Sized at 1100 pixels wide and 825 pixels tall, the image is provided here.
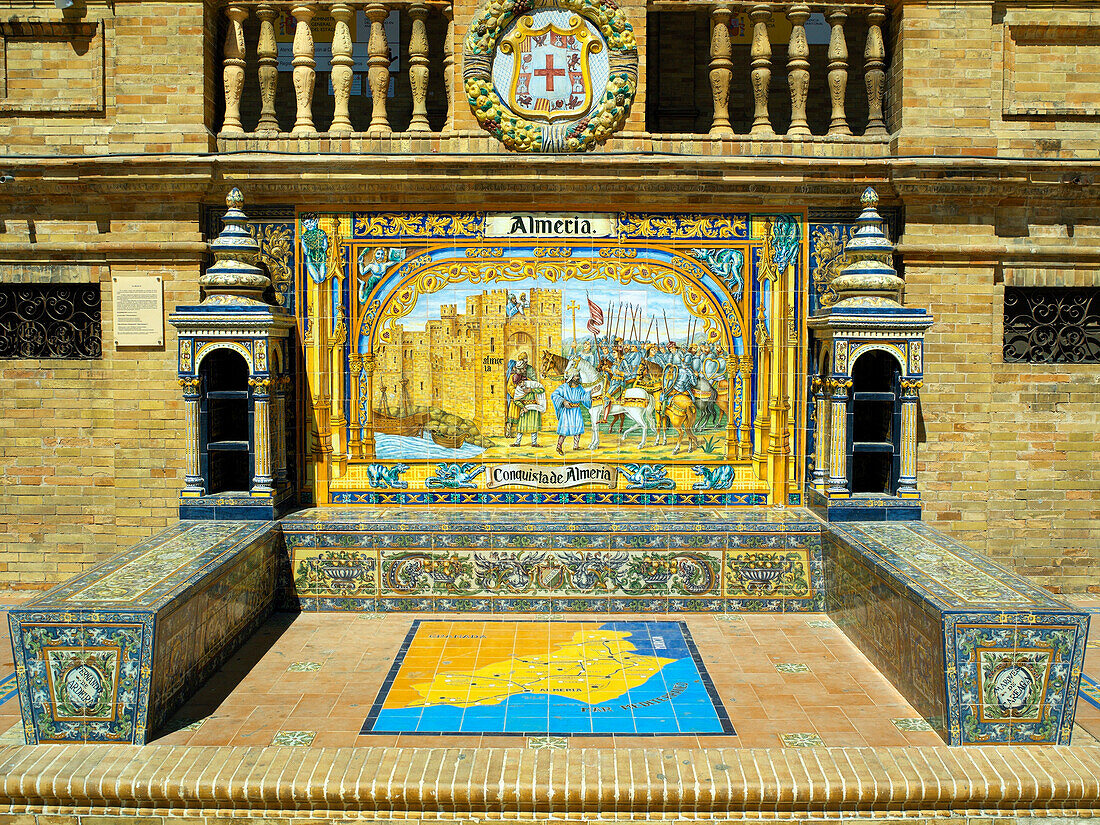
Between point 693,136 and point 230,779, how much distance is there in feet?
22.3

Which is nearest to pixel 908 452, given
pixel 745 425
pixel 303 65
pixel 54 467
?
pixel 745 425

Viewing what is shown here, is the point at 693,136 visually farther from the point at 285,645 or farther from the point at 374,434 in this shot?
the point at 285,645

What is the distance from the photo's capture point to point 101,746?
5.48 m

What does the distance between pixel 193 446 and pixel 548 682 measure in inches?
157

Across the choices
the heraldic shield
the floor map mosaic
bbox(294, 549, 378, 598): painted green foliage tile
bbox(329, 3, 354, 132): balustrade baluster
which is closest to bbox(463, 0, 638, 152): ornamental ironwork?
the heraldic shield

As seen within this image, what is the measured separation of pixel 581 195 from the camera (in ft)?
28.5

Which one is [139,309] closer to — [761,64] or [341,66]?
[341,66]

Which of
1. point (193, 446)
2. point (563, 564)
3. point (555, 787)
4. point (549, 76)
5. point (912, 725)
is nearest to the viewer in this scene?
point (555, 787)

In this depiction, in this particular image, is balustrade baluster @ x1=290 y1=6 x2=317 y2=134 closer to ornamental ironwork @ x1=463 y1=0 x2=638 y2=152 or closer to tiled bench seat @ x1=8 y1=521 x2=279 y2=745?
ornamental ironwork @ x1=463 y1=0 x2=638 y2=152

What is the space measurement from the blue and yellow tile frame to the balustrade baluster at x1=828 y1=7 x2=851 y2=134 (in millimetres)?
1056

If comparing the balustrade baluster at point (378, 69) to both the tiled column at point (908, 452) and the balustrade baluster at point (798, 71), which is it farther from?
the tiled column at point (908, 452)

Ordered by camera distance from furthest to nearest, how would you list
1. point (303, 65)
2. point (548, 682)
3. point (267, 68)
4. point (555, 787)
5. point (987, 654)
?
1. point (267, 68)
2. point (303, 65)
3. point (548, 682)
4. point (987, 654)
5. point (555, 787)

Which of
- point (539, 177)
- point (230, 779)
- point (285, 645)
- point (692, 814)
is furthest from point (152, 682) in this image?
point (539, 177)

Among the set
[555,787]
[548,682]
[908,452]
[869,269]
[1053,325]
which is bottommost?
[555,787]
